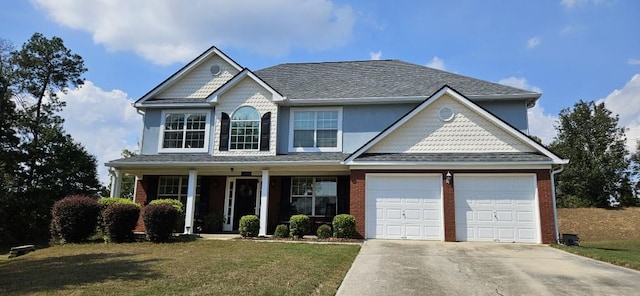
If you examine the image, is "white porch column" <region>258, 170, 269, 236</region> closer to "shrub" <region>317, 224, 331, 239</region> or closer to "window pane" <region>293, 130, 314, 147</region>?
"window pane" <region>293, 130, 314, 147</region>

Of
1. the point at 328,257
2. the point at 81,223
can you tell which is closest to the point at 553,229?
the point at 328,257

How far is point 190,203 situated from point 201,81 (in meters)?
5.72

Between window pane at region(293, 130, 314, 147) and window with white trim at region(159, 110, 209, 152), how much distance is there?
3766 mm

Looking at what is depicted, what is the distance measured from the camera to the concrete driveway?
21.9ft

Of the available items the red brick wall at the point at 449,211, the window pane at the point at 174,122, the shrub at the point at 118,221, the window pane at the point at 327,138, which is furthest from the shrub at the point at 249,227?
the red brick wall at the point at 449,211

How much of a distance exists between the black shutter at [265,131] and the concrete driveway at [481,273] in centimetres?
664

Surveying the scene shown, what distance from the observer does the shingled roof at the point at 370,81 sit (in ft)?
54.4

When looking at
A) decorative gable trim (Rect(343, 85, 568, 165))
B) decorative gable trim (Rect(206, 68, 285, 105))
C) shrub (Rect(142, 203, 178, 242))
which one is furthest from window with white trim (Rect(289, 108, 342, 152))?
shrub (Rect(142, 203, 178, 242))

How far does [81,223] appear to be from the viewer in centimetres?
1371

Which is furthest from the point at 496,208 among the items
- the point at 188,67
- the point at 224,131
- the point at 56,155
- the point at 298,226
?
the point at 56,155

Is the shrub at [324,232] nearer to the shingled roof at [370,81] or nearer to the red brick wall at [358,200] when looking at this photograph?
the red brick wall at [358,200]

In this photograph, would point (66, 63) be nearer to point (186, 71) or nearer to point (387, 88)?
point (186, 71)

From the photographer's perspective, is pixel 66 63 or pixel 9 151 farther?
pixel 66 63

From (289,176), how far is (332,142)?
2.23m
